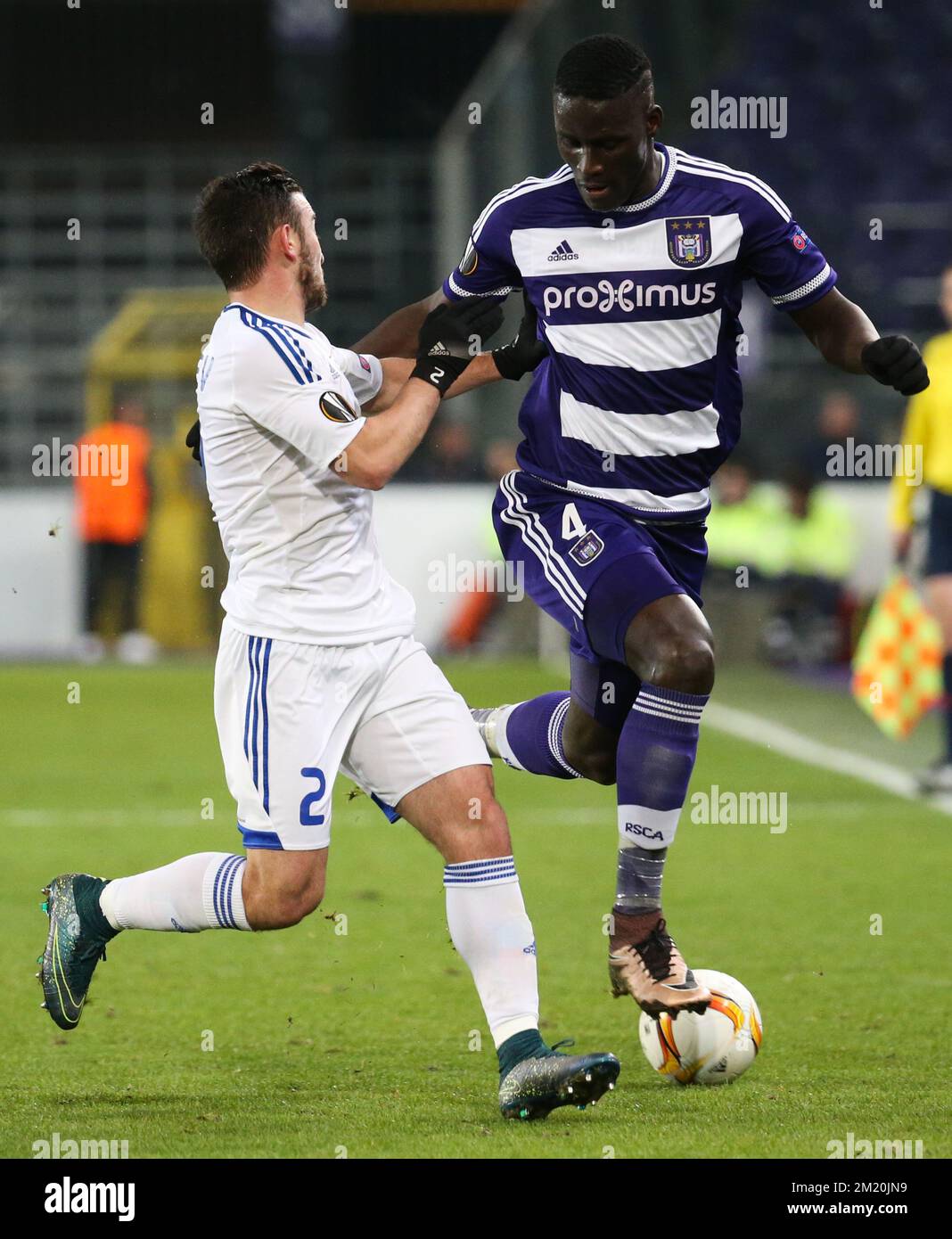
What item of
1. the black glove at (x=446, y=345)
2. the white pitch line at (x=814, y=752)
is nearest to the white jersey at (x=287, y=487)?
the black glove at (x=446, y=345)

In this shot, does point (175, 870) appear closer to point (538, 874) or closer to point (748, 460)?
point (538, 874)

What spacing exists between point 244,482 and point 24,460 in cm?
1564

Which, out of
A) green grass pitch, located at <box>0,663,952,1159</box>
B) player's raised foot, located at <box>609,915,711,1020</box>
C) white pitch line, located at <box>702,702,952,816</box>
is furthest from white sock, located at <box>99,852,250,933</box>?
white pitch line, located at <box>702,702,952,816</box>

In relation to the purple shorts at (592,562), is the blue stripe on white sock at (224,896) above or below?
below

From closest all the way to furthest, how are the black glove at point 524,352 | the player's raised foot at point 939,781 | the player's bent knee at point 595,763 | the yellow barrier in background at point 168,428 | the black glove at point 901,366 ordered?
the black glove at point 901,366 < the black glove at point 524,352 < the player's bent knee at point 595,763 < the player's raised foot at point 939,781 < the yellow barrier in background at point 168,428

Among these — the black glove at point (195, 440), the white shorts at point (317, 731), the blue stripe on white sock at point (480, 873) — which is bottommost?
the blue stripe on white sock at point (480, 873)

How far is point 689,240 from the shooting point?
461 cm

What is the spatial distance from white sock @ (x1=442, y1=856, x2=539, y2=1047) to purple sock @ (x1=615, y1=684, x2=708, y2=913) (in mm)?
364

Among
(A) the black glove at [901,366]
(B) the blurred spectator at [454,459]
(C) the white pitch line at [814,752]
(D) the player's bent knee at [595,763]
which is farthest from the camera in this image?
(B) the blurred spectator at [454,459]

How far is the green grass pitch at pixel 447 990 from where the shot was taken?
3.92m

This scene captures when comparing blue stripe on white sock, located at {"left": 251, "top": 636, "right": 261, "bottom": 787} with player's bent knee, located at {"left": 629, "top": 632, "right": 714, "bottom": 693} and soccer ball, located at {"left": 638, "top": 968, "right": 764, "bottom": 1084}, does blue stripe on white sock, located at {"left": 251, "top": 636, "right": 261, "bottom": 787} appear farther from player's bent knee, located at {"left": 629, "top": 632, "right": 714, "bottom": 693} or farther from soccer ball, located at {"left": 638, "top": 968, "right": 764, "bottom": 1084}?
soccer ball, located at {"left": 638, "top": 968, "right": 764, "bottom": 1084}

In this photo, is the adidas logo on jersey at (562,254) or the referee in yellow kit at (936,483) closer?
the adidas logo on jersey at (562,254)

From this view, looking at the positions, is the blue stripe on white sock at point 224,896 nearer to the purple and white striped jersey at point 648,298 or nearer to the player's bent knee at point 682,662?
the player's bent knee at point 682,662

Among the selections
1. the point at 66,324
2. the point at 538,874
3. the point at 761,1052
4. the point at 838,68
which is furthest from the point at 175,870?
the point at 838,68
